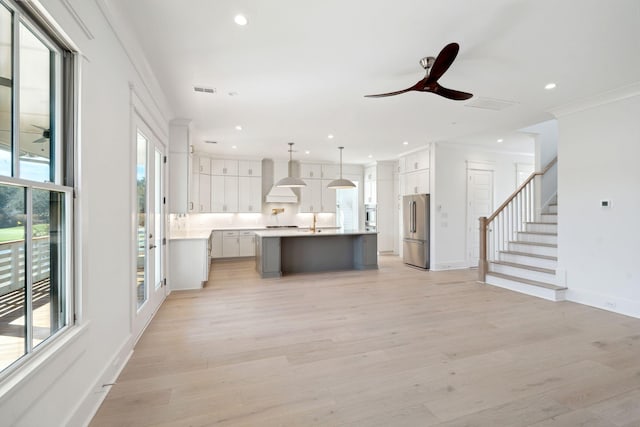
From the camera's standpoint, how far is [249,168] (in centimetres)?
860

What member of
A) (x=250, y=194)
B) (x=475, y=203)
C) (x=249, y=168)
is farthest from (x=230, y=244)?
(x=475, y=203)

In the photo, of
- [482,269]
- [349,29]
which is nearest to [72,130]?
[349,29]

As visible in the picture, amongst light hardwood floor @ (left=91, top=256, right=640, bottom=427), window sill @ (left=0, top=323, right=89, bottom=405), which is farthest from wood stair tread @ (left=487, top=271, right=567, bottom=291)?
window sill @ (left=0, top=323, right=89, bottom=405)

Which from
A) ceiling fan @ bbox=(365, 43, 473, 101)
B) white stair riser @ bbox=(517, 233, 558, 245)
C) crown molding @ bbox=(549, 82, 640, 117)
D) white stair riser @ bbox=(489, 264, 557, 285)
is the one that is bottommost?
white stair riser @ bbox=(489, 264, 557, 285)

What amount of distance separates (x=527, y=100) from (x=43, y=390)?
220 inches

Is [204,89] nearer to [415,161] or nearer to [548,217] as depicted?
[415,161]

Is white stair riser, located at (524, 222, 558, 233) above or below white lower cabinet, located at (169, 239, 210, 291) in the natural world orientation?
above

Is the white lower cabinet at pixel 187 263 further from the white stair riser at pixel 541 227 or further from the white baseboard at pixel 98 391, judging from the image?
the white stair riser at pixel 541 227

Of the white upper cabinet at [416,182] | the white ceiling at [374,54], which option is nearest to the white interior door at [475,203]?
the white upper cabinet at [416,182]

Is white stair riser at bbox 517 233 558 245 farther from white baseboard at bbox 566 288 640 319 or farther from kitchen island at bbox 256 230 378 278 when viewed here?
kitchen island at bbox 256 230 378 278

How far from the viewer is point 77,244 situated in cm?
177

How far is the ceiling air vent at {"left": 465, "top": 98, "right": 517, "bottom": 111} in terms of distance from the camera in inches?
164

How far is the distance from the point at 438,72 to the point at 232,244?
690 cm

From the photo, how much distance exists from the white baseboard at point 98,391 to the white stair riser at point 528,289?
5.57 metres
